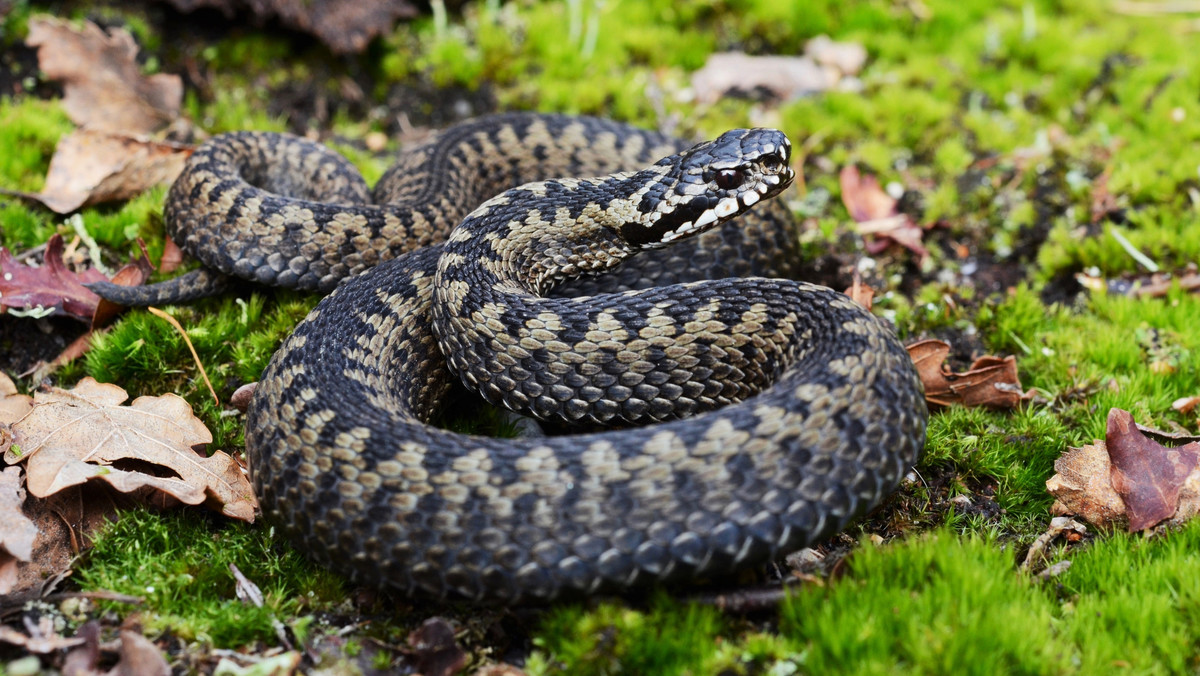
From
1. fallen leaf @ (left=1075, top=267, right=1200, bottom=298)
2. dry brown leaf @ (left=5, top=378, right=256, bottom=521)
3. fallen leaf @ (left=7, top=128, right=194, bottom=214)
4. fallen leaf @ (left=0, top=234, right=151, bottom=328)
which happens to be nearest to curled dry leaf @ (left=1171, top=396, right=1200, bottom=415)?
fallen leaf @ (left=1075, top=267, right=1200, bottom=298)

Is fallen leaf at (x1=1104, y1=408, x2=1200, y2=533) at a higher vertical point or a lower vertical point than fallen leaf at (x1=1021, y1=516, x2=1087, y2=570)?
higher

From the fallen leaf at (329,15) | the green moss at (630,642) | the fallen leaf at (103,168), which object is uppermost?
the fallen leaf at (329,15)

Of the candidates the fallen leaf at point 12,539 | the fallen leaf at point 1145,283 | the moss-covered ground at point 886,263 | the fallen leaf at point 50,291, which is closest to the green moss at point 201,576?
the moss-covered ground at point 886,263

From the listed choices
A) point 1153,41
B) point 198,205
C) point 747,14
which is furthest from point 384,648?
point 1153,41

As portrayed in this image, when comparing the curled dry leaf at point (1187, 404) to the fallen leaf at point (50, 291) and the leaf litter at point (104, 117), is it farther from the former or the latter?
the leaf litter at point (104, 117)

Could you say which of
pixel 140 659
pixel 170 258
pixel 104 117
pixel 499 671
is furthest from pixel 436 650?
pixel 104 117

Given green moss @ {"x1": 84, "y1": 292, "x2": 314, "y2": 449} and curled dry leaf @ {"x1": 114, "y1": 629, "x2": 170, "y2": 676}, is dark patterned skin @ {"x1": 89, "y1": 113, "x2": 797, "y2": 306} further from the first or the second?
curled dry leaf @ {"x1": 114, "y1": 629, "x2": 170, "y2": 676}

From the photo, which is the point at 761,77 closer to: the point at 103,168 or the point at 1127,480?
the point at 1127,480
